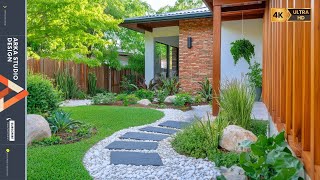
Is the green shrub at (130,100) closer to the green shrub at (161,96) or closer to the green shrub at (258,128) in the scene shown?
the green shrub at (161,96)

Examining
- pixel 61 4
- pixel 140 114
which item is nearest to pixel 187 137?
pixel 140 114

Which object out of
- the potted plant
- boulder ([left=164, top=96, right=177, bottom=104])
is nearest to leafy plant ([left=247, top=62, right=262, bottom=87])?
the potted plant

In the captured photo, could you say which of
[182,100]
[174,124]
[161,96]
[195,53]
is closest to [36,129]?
[174,124]

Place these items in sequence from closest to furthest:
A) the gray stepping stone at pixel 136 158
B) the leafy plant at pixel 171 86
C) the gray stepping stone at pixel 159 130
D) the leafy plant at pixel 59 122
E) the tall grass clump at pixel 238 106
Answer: the gray stepping stone at pixel 136 158 → the tall grass clump at pixel 238 106 → the leafy plant at pixel 59 122 → the gray stepping stone at pixel 159 130 → the leafy plant at pixel 171 86

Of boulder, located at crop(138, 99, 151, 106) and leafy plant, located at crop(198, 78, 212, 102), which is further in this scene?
leafy plant, located at crop(198, 78, 212, 102)

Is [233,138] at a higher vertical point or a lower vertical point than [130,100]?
lower

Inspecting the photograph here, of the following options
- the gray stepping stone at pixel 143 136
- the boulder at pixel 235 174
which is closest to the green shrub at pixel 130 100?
the gray stepping stone at pixel 143 136

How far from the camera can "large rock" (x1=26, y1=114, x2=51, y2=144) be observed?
524cm

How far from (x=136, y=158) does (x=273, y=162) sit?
2230 mm

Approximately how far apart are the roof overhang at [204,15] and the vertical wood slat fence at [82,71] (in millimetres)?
2624

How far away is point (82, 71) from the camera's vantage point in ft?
47.1

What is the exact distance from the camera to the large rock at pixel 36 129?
5.24 metres

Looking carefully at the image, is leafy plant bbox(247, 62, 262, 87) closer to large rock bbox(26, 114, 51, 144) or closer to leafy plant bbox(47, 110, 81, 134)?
leafy plant bbox(47, 110, 81, 134)

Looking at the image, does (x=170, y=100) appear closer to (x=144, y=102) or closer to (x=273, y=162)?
(x=144, y=102)
